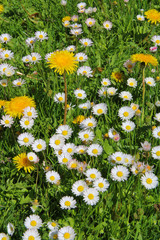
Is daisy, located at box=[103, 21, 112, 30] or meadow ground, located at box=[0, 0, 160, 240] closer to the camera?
meadow ground, located at box=[0, 0, 160, 240]

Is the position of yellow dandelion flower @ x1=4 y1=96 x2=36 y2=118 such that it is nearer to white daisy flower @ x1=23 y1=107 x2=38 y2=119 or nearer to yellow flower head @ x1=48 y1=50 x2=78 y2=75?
white daisy flower @ x1=23 y1=107 x2=38 y2=119

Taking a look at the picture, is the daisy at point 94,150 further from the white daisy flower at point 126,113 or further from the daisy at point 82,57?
the daisy at point 82,57

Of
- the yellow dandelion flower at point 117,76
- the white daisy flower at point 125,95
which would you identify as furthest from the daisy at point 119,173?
the yellow dandelion flower at point 117,76

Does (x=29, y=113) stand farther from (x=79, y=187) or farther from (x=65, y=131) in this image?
(x=79, y=187)

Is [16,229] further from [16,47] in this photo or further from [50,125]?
[16,47]

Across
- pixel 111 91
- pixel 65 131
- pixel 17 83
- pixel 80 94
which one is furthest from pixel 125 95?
pixel 17 83

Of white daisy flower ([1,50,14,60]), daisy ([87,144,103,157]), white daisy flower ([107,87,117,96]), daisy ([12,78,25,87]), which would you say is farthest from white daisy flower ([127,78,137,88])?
white daisy flower ([1,50,14,60])
